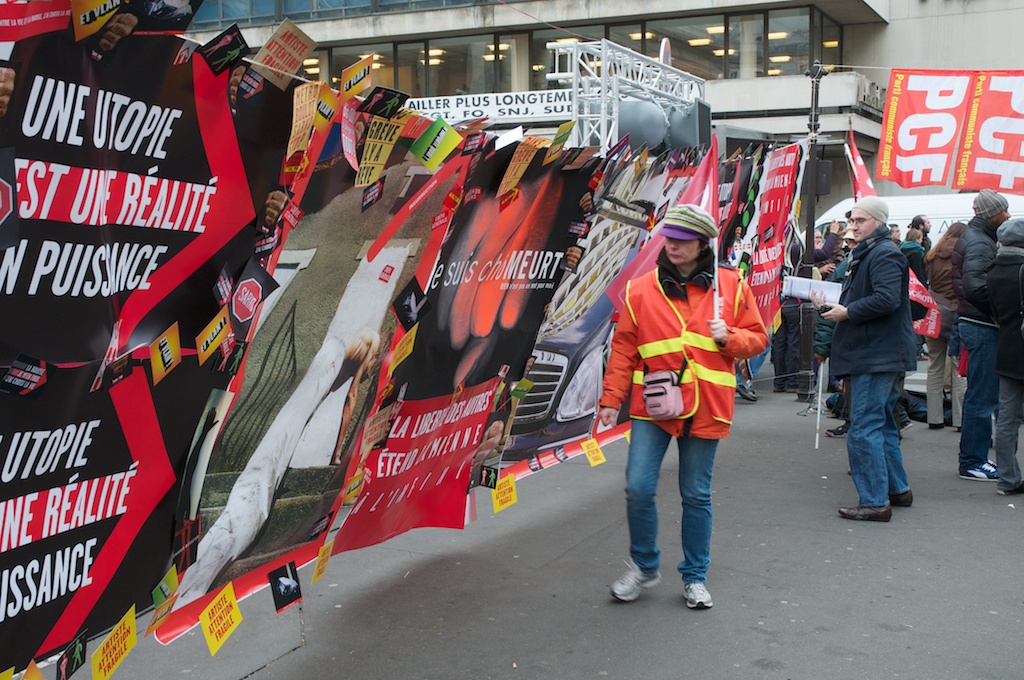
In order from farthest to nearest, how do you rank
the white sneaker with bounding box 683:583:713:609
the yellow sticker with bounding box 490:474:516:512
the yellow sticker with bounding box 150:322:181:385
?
the yellow sticker with bounding box 490:474:516:512 → the white sneaker with bounding box 683:583:713:609 → the yellow sticker with bounding box 150:322:181:385

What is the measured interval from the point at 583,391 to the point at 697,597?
173cm

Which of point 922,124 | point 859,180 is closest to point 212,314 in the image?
point 859,180

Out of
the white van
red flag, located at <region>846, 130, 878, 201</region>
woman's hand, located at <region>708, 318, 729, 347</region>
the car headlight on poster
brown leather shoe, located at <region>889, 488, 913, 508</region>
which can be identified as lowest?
brown leather shoe, located at <region>889, 488, 913, 508</region>

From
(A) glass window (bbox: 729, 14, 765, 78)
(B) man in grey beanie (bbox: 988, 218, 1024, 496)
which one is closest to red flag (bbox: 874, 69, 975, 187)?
(B) man in grey beanie (bbox: 988, 218, 1024, 496)

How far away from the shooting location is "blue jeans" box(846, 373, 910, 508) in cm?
665

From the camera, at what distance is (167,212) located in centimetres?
303

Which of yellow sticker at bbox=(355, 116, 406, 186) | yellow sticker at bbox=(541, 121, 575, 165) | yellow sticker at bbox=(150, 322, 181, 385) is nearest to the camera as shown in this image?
yellow sticker at bbox=(150, 322, 181, 385)

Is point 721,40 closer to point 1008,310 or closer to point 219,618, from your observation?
point 1008,310

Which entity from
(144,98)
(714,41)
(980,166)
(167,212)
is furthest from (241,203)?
(714,41)

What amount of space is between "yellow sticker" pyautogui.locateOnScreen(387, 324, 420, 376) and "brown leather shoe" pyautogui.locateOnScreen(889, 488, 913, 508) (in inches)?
161

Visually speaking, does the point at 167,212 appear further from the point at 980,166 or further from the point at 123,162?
the point at 980,166

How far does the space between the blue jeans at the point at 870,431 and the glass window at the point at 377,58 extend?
28.8m

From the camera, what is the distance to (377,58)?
114ft

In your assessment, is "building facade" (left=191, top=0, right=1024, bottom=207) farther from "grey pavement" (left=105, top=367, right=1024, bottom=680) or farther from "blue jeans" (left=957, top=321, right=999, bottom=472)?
"grey pavement" (left=105, top=367, right=1024, bottom=680)
